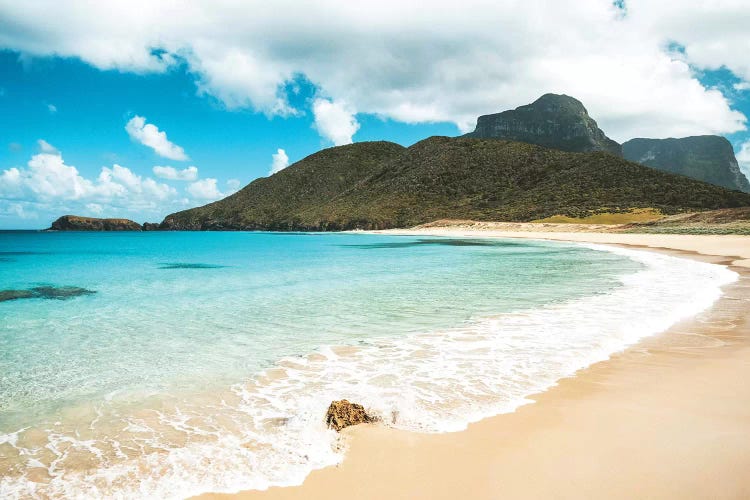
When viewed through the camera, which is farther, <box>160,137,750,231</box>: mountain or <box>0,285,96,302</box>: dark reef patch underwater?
<box>160,137,750,231</box>: mountain

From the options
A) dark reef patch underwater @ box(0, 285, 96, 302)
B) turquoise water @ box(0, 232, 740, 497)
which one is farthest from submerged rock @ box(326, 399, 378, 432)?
dark reef patch underwater @ box(0, 285, 96, 302)

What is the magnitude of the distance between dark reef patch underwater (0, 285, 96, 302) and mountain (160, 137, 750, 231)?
7058 cm

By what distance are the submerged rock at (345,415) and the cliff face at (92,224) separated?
208 metres

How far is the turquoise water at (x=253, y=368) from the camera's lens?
4363mm

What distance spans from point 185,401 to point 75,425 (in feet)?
4.13

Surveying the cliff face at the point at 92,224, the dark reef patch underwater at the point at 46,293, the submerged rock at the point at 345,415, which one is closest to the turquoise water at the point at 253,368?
the submerged rock at the point at 345,415

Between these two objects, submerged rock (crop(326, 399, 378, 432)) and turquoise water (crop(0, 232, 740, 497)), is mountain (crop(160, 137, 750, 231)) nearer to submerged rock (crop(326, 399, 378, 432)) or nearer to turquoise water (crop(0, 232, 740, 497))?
turquoise water (crop(0, 232, 740, 497))

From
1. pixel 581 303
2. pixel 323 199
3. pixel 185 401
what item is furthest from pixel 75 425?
pixel 323 199

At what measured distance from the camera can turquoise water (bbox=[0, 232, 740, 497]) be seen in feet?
14.3

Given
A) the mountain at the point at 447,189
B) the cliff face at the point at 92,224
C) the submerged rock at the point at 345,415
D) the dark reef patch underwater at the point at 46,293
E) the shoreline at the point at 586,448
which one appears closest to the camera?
the shoreline at the point at 586,448

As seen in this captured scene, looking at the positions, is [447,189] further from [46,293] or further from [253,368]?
[253,368]

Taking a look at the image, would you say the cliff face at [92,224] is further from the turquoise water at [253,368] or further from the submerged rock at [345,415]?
the submerged rock at [345,415]

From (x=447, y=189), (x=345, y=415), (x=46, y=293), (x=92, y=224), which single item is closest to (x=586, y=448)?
(x=345, y=415)

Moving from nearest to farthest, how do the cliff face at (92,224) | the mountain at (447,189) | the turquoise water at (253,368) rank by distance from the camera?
the turquoise water at (253,368), the mountain at (447,189), the cliff face at (92,224)
